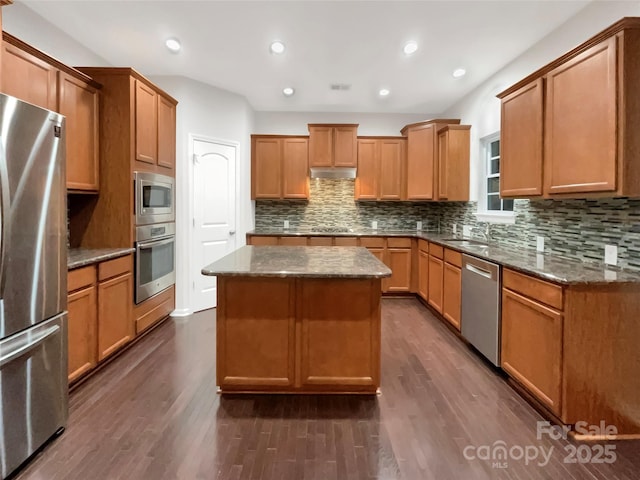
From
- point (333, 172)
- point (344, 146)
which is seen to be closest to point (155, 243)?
point (333, 172)

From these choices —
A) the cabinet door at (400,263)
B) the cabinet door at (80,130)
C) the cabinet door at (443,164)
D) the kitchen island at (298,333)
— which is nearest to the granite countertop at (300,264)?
the kitchen island at (298,333)

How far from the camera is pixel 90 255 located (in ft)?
8.99

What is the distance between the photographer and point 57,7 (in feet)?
9.23

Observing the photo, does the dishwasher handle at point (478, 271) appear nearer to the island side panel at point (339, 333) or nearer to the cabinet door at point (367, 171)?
the island side panel at point (339, 333)

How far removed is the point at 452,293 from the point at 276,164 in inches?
124

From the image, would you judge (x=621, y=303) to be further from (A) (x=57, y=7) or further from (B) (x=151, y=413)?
(A) (x=57, y=7)

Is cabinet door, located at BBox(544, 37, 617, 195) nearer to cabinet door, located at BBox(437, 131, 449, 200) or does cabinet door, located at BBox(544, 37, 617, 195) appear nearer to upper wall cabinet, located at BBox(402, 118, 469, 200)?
cabinet door, located at BBox(437, 131, 449, 200)

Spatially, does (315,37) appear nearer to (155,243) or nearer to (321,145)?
(321,145)

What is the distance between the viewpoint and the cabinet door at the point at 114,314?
2756 millimetres

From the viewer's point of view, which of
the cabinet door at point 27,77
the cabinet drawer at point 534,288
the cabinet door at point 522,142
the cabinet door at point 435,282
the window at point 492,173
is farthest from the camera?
the window at point 492,173

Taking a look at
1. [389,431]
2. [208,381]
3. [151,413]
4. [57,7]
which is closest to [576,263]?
[389,431]

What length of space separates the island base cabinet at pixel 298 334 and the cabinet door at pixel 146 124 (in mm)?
1843

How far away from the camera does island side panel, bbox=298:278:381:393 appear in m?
2.35

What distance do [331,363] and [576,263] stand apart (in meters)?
1.85
